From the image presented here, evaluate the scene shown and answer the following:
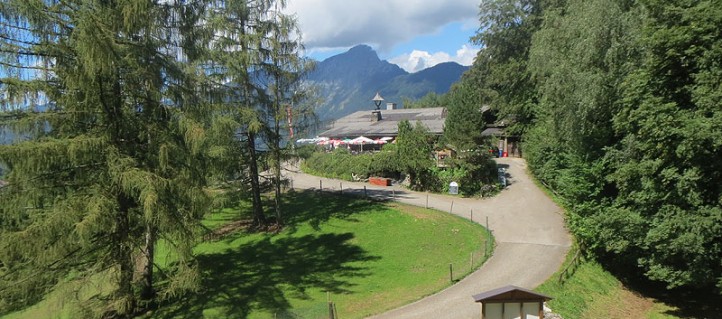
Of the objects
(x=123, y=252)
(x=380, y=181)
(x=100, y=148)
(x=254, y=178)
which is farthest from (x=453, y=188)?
(x=100, y=148)

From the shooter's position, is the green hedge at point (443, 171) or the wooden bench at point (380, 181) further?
the wooden bench at point (380, 181)

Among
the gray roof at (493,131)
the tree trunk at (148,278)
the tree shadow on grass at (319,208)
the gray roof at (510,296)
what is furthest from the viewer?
the gray roof at (493,131)

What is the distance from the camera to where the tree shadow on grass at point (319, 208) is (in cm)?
2414

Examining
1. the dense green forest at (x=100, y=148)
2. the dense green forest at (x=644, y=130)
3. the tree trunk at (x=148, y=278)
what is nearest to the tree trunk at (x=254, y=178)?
the dense green forest at (x=100, y=148)

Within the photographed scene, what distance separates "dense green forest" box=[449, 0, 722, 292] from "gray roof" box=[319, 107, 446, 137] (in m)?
27.9

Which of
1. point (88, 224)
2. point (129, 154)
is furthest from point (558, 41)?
point (88, 224)

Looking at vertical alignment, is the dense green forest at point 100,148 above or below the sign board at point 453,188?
above

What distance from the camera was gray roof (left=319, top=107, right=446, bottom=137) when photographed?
5044 centimetres

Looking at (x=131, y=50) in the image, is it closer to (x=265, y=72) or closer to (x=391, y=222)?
(x=265, y=72)

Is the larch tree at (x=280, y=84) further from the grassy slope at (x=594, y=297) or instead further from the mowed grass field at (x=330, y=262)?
the grassy slope at (x=594, y=297)

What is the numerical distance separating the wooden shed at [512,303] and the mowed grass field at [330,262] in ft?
14.0

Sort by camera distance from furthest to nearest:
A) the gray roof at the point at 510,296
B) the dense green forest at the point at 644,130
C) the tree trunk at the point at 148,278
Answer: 1. the tree trunk at the point at 148,278
2. the dense green forest at the point at 644,130
3. the gray roof at the point at 510,296

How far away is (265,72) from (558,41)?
46.6 feet

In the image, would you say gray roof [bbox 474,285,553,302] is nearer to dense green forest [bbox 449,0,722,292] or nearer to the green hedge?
dense green forest [bbox 449,0,722,292]
